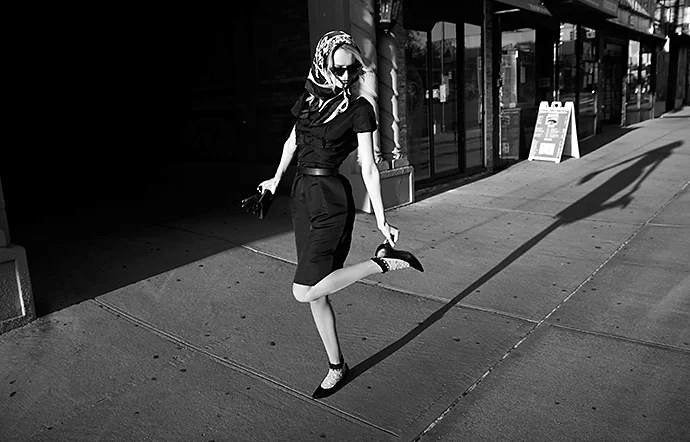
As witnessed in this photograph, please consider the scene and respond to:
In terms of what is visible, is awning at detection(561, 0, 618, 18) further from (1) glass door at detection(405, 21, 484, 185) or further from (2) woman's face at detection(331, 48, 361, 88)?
(2) woman's face at detection(331, 48, 361, 88)

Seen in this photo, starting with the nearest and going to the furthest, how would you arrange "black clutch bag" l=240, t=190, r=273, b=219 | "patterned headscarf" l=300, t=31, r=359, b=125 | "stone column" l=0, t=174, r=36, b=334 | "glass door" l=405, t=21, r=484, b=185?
1. "patterned headscarf" l=300, t=31, r=359, b=125
2. "black clutch bag" l=240, t=190, r=273, b=219
3. "stone column" l=0, t=174, r=36, b=334
4. "glass door" l=405, t=21, r=484, b=185

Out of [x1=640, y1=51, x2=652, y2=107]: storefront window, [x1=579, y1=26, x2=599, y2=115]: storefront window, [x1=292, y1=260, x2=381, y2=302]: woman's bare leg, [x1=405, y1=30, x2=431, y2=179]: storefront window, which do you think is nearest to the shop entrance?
[x1=640, y1=51, x2=652, y2=107]: storefront window

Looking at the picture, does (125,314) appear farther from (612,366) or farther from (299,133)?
(612,366)

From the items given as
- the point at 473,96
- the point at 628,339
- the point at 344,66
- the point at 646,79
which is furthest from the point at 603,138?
the point at 344,66

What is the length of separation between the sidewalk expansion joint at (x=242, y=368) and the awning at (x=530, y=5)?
25.1 ft

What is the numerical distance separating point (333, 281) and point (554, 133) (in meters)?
10.2

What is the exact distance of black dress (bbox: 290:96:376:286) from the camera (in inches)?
133

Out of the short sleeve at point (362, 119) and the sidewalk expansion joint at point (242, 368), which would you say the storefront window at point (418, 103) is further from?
the short sleeve at point (362, 119)

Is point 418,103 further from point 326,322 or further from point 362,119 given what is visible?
point 326,322

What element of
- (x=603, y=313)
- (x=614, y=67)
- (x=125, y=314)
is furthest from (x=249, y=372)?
(x=614, y=67)

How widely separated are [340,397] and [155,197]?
21.4 ft

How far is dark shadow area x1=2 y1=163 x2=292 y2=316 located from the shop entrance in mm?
14714

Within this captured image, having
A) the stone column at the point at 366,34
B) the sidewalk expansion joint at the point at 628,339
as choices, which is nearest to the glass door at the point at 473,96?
the stone column at the point at 366,34

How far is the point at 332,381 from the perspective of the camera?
3590 millimetres
